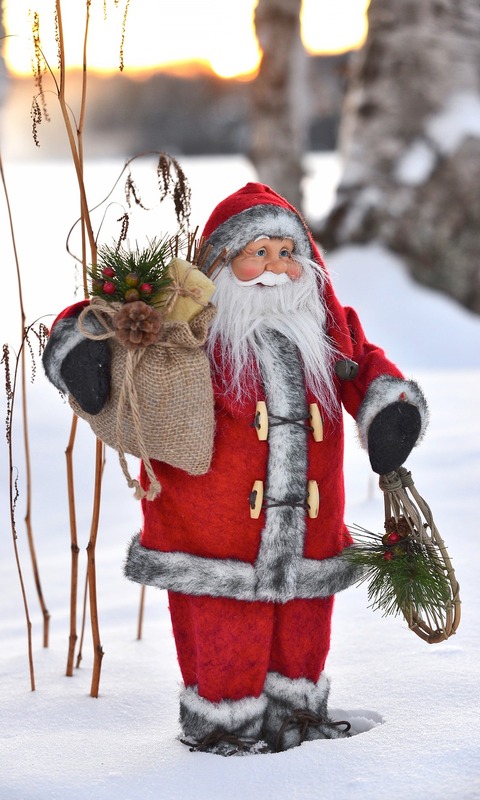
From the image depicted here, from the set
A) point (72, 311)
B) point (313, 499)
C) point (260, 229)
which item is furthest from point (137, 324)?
point (313, 499)

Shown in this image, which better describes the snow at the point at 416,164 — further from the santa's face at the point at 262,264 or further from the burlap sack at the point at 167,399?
the burlap sack at the point at 167,399

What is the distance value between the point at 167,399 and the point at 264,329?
0.23 meters

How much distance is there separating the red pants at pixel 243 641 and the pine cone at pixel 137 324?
44cm

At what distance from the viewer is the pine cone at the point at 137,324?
138 centimetres

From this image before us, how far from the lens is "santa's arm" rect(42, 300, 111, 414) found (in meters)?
1.45

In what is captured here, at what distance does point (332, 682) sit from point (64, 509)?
1140 mm

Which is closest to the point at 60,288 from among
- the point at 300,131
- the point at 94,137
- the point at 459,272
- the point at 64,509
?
the point at 300,131

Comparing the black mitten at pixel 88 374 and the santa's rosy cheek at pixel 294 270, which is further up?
the santa's rosy cheek at pixel 294 270

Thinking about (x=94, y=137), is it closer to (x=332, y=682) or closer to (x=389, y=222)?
(x=389, y=222)

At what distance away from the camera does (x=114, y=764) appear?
1488 millimetres

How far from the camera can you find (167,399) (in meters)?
1.44

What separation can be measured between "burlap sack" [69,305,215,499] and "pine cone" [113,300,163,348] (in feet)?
0.11

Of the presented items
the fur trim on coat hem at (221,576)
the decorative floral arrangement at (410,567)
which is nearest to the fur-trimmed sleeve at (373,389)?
the decorative floral arrangement at (410,567)

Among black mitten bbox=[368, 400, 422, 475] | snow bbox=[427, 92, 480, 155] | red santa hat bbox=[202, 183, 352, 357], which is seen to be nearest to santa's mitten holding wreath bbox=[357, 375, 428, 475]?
black mitten bbox=[368, 400, 422, 475]
